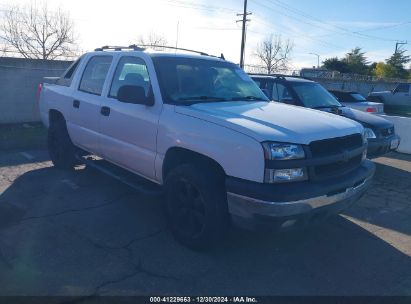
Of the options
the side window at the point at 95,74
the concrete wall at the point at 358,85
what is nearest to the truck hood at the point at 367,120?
the side window at the point at 95,74

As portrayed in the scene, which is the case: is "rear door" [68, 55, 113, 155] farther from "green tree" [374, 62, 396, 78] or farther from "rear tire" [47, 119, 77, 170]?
"green tree" [374, 62, 396, 78]

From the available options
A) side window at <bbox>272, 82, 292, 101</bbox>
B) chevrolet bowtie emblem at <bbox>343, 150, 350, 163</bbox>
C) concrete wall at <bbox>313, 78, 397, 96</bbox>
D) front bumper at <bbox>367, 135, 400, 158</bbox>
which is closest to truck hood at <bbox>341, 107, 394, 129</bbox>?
front bumper at <bbox>367, 135, 400, 158</bbox>

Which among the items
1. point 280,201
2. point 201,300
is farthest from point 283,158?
point 201,300

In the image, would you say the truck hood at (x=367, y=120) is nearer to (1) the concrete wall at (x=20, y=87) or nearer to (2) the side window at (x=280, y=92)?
(2) the side window at (x=280, y=92)

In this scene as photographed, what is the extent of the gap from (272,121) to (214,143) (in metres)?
0.59

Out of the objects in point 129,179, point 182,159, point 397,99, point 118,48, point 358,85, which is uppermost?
point 358,85

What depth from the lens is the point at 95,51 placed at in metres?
5.58

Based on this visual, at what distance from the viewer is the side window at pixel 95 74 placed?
5.12 m

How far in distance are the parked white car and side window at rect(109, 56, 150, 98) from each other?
24.5 feet

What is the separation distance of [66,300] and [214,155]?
1.68 metres

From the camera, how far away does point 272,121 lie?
356cm

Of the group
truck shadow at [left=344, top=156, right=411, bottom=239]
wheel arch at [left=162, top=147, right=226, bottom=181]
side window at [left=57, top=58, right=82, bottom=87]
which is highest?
side window at [left=57, top=58, right=82, bottom=87]

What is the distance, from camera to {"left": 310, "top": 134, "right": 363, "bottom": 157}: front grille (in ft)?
11.2

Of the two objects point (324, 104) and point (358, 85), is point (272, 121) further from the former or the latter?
point (358, 85)
